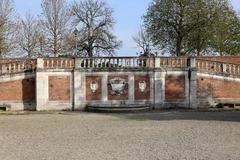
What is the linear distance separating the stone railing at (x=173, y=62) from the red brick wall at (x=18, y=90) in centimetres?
945

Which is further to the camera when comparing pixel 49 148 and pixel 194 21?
pixel 194 21

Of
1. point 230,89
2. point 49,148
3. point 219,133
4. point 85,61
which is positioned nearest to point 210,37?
point 230,89

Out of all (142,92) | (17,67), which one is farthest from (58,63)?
(142,92)

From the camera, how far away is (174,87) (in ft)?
115

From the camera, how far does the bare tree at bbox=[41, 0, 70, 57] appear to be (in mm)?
47031

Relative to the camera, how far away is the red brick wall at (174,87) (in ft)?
115

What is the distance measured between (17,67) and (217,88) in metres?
14.7

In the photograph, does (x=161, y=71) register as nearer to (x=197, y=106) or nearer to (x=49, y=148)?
(x=197, y=106)

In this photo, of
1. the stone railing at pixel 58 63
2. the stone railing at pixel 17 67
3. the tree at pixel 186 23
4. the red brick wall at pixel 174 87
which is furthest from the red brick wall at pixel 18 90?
the tree at pixel 186 23

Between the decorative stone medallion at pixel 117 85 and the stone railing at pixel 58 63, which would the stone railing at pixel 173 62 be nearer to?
the decorative stone medallion at pixel 117 85

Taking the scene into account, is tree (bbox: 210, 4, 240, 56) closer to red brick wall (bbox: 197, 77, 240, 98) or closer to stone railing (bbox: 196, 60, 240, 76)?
stone railing (bbox: 196, 60, 240, 76)

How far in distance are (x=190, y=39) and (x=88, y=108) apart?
19922 millimetres

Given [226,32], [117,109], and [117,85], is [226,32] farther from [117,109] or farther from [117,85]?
[117,109]

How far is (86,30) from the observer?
2168 inches
